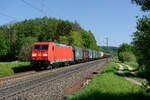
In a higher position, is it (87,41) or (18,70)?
(87,41)

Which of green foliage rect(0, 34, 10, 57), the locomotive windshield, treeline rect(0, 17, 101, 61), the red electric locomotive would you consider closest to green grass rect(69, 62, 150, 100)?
the red electric locomotive

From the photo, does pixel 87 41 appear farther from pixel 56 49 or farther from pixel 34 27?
pixel 56 49

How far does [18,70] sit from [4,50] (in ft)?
212

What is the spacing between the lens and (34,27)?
91688 mm

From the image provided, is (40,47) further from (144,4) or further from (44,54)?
(144,4)

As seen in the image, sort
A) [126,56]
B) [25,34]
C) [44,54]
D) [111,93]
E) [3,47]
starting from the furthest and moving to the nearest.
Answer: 1. [25,34]
2. [3,47]
3. [126,56]
4. [44,54]
5. [111,93]

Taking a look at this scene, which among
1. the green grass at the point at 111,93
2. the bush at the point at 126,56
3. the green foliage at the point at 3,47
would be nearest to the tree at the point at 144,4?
the green grass at the point at 111,93

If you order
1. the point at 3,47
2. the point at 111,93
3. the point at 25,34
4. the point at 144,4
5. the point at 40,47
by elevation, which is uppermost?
the point at 25,34

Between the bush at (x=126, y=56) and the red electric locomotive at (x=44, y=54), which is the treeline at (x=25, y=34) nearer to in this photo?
the bush at (x=126, y=56)

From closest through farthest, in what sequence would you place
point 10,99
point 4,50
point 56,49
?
point 10,99
point 56,49
point 4,50

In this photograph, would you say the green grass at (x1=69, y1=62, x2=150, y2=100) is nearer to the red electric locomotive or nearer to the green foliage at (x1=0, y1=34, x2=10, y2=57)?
the red electric locomotive

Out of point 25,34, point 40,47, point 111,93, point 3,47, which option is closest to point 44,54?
point 40,47

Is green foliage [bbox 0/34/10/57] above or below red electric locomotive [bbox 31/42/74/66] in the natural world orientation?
above

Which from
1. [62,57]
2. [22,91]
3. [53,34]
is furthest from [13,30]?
[22,91]
